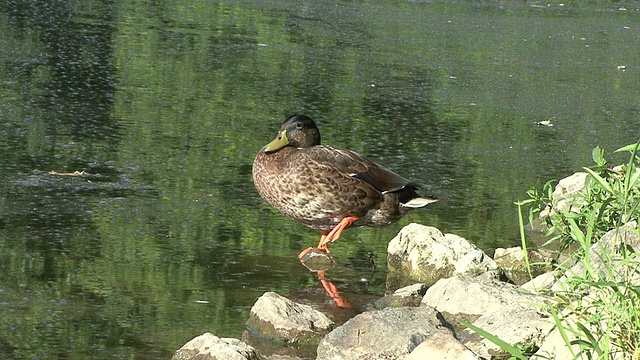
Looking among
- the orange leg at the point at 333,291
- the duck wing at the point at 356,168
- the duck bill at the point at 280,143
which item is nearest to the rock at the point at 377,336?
the orange leg at the point at 333,291

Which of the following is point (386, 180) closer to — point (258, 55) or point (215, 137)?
point (215, 137)

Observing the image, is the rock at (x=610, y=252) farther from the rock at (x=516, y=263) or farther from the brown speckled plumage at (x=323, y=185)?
the brown speckled plumage at (x=323, y=185)

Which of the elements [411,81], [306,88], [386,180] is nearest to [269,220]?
[386,180]

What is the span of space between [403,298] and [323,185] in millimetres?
1144

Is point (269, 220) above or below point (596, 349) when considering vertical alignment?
below

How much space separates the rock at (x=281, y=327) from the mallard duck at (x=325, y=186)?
1.29 metres

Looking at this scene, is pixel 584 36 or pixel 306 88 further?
pixel 584 36

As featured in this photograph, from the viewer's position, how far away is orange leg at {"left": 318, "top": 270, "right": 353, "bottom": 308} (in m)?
6.00

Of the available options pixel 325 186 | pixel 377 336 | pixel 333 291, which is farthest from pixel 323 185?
Result: pixel 377 336

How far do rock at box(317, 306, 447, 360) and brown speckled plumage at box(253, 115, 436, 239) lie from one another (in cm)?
177

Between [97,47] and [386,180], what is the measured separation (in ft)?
22.2

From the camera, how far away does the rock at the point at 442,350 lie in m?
4.48

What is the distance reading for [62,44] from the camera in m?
13.0

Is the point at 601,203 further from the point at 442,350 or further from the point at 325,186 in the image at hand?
the point at 325,186
